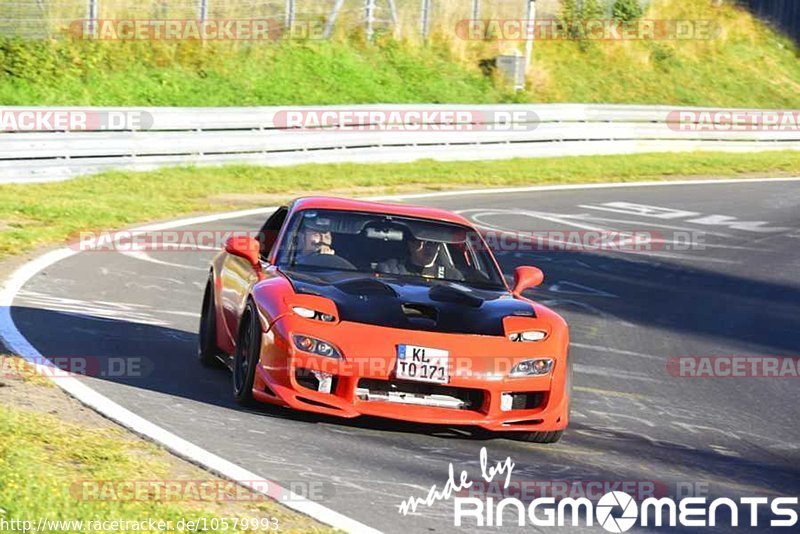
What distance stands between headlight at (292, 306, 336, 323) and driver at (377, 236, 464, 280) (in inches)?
47.9

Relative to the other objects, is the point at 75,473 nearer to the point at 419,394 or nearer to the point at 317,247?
the point at 419,394

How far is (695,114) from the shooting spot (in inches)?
1421

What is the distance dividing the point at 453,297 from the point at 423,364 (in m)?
0.83

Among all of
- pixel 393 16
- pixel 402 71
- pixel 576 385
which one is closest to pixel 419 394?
pixel 576 385

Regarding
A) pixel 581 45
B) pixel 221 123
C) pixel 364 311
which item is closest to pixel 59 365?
pixel 364 311

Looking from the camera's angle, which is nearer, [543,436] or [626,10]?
[543,436]

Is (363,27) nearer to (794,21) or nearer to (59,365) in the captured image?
(794,21)

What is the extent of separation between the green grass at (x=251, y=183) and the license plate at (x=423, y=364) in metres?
8.45

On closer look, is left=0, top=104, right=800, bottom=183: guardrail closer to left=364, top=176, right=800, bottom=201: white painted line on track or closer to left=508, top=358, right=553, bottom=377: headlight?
left=364, top=176, right=800, bottom=201: white painted line on track

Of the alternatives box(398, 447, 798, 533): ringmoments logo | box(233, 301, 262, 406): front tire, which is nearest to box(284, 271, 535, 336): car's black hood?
box(233, 301, 262, 406): front tire

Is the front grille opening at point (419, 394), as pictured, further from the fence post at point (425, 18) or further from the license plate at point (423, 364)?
the fence post at point (425, 18)

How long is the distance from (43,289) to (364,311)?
5.75 m

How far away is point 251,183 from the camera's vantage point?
24016 millimetres

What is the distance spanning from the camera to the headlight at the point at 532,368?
8.28 meters
